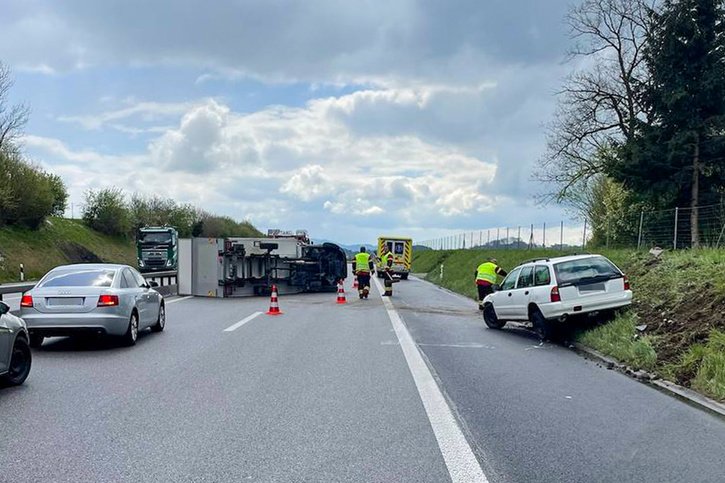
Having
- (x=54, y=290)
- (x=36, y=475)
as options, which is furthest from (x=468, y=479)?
(x=54, y=290)

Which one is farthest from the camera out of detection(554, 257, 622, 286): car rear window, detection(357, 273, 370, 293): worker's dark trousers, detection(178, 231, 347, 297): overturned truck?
detection(357, 273, 370, 293): worker's dark trousers

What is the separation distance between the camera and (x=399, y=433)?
6406 millimetres

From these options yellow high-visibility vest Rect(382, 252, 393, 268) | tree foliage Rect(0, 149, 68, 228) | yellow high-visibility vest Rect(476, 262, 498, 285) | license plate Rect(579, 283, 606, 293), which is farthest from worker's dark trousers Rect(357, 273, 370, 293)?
tree foliage Rect(0, 149, 68, 228)

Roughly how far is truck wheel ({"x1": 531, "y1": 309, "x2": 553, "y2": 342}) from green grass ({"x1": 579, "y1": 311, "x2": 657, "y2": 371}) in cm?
69

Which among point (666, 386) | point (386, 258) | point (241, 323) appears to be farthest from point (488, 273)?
point (666, 386)

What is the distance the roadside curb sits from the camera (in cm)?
780

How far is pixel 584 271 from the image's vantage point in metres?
13.8

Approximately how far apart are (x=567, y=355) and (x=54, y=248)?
44.6 metres

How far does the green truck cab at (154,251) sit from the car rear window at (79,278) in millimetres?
32124

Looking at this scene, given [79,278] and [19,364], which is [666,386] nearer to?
[19,364]

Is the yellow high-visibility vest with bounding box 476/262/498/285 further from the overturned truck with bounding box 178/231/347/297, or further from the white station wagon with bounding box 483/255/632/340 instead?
the overturned truck with bounding box 178/231/347/297

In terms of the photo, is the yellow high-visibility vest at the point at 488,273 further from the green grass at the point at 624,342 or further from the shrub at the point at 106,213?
the shrub at the point at 106,213

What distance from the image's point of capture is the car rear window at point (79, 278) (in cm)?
1215

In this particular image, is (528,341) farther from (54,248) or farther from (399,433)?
(54,248)
